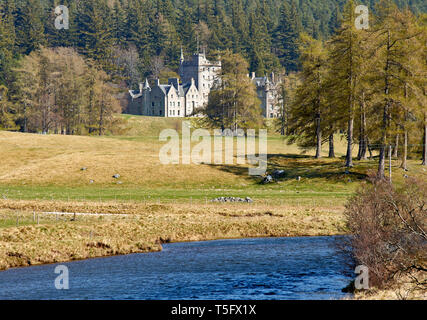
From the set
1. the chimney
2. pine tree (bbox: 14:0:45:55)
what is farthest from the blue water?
pine tree (bbox: 14:0:45:55)

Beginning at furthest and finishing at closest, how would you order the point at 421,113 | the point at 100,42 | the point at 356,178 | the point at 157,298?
the point at 100,42, the point at 356,178, the point at 421,113, the point at 157,298

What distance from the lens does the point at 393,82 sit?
5775 centimetres

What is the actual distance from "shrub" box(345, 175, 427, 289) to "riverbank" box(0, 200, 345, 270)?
10545mm

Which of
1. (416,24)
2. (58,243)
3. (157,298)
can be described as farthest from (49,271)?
(416,24)

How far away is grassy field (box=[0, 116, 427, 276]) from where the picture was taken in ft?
118

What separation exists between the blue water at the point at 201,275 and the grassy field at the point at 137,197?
98.5 inches

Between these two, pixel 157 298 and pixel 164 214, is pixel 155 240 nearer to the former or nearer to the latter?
pixel 164 214

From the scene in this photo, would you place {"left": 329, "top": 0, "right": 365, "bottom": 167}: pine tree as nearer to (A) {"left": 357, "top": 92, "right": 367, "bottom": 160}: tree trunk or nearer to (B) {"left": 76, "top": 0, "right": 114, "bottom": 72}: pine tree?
(A) {"left": 357, "top": 92, "right": 367, "bottom": 160}: tree trunk

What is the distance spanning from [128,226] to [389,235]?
61.4 feet

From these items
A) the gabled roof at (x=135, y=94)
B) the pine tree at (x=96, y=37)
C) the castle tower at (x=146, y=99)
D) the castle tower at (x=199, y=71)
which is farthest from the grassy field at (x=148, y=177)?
the castle tower at (x=199, y=71)

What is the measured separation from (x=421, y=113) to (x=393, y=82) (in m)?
3.79

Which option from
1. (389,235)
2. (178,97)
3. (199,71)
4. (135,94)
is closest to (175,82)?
(178,97)

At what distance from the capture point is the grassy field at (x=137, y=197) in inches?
1416

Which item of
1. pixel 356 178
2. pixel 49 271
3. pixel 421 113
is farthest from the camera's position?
pixel 356 178
